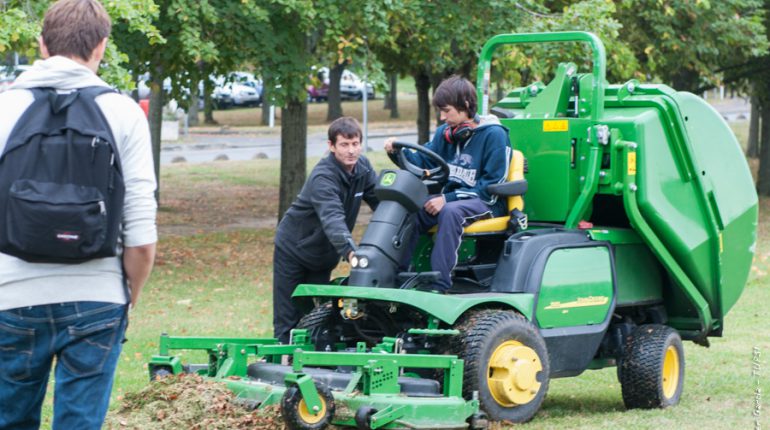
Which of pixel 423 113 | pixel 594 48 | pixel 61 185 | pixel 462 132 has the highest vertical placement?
pixel 594 48

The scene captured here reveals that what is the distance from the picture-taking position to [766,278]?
50.6ft

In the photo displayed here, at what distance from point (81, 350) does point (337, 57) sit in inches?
502

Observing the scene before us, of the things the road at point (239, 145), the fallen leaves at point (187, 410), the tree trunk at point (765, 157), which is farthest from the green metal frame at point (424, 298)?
the road at point (239, 145)

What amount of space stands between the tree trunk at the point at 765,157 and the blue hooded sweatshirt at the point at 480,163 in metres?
21.7

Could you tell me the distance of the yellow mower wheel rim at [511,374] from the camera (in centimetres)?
702

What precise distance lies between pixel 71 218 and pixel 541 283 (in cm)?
400

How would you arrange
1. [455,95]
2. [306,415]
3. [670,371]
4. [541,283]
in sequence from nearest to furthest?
[306,415] < [541,283] < [455,95] < [670,371]

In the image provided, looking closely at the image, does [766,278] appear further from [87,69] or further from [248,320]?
[87,69]

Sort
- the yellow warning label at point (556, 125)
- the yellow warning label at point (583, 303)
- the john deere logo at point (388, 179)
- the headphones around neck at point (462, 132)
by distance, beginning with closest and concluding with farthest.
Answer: the john deere logo at point (388, 179)
the yellow warning label at point (583, 303)
the headphones around neck at point (462, 132)
the yellow warning label at point (556, 125)

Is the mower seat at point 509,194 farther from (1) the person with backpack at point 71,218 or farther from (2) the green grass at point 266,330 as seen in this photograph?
(1) the person with backpack at point 71,218

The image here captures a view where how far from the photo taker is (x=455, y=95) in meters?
7.64

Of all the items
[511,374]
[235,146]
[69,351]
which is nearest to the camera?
[69,351]

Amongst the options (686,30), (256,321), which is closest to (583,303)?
(256,321)

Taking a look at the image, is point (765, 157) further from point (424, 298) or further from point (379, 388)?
point (379, 388)
